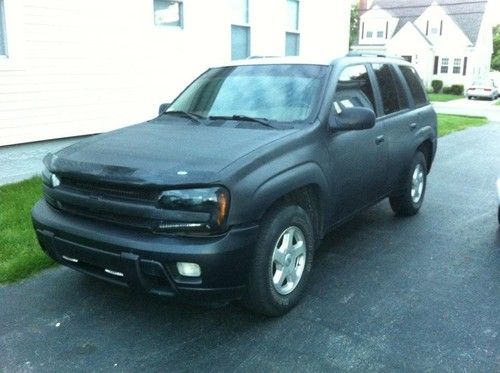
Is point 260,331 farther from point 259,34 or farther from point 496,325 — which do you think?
point 259,34

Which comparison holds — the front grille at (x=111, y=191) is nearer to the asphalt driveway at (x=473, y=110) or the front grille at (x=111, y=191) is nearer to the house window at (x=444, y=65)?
the asphalt driveway at (x=473, y=110)

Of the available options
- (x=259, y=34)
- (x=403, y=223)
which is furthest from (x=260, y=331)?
Answer: (x=259, y=34)

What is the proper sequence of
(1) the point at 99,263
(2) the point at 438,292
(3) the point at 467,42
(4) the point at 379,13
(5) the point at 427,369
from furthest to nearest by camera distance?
1. (4) the point at 379,13
2. (3) the point at 467,42
3. (2) the point at 438,292
4. (1) the point at 99,263
5. (5) the point at 427,369

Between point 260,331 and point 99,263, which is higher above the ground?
point 99,263

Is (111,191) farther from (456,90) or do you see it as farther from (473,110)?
(456,90)

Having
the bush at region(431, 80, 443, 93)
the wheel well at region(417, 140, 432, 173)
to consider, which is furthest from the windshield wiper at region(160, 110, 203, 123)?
the bush at region(431, 80, 443, 93)

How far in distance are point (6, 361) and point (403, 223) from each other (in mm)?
4186

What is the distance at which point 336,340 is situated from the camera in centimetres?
338

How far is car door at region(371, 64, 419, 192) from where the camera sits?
16.8 feet

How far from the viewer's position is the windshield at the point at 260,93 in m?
4.23

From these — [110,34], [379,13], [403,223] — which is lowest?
[403,223]

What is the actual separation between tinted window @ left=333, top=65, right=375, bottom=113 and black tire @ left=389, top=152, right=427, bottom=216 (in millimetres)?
1152

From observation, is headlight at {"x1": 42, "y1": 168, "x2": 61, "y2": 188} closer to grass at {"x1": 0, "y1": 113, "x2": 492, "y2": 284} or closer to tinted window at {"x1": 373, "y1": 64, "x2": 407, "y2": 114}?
grass at {"x1": 0, "y1": 113, "x2": 492, "y2": 284}

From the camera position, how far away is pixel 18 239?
5023 mm
